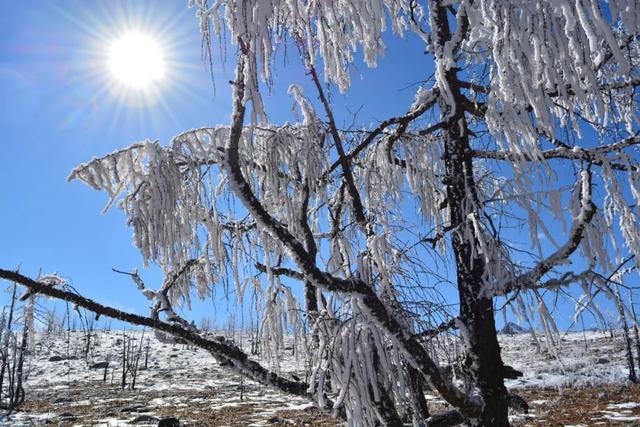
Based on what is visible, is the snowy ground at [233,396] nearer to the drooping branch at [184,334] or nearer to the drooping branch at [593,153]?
the drooping branch at [184,334]

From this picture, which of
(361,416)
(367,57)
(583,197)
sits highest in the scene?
(367,57)

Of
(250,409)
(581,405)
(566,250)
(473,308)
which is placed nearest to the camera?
(566,250)

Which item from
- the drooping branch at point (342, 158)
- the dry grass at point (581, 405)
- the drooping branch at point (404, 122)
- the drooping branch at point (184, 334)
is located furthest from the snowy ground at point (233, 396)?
the drooping branch at point (404, 122)

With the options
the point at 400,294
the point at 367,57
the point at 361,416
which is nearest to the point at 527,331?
the point at 400,294

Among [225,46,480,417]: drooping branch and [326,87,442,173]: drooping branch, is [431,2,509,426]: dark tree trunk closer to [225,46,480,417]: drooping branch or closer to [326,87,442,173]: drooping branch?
[326,87,442,173]: drooping branch

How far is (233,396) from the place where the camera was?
29.7 m

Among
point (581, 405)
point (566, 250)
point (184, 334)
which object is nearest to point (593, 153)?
point (566, 250)

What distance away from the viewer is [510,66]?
1484mm

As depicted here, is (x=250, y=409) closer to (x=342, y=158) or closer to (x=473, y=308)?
(x=473, y=308)

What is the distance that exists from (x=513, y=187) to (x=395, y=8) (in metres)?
1.24

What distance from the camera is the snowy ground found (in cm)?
1772

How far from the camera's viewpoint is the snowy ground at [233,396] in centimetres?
1772

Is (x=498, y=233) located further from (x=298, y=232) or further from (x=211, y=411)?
(x=211, y=411)

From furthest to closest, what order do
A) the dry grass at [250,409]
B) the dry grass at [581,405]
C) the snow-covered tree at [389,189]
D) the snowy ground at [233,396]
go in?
1. the snowy ground at [233,396]
2. the dry grass at [250,409]
3. the dry grass at [581,405]
4. the snow-covered tree at [389,189]
